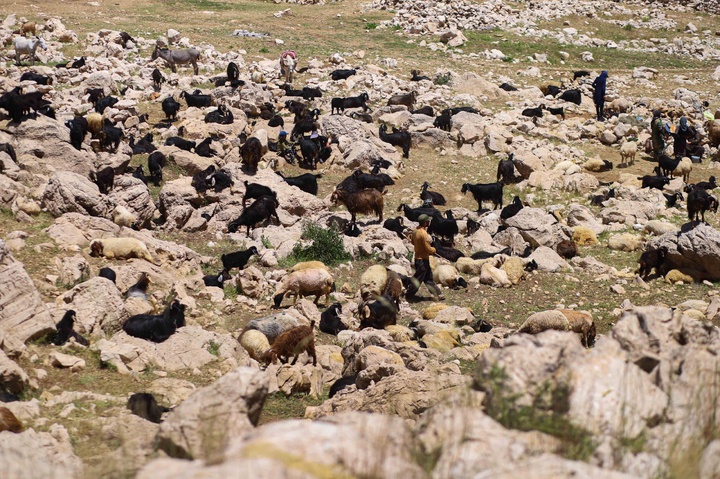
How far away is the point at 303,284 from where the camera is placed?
12.8 m

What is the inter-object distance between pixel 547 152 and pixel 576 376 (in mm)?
17661

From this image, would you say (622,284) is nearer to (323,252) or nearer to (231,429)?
(323,252)

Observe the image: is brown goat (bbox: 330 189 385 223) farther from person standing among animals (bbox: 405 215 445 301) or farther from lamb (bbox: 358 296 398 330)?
lamb (bbox: 358 296 398 330)

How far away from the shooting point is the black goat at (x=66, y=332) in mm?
9539

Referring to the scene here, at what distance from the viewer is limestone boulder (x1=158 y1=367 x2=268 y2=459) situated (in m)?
4.78

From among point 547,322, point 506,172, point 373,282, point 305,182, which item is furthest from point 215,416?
point 506,172

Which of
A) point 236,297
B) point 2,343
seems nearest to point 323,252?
point 236,297

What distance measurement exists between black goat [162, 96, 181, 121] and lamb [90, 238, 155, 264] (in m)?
9.11

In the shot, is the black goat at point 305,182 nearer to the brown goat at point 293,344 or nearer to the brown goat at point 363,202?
the brown goat at point 363,202

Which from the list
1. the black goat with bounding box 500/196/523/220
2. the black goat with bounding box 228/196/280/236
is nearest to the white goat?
the black goat with bounding box 228/196/280/236

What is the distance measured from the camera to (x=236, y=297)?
1283 centimetres

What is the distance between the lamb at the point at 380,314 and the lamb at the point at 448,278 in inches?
83.8

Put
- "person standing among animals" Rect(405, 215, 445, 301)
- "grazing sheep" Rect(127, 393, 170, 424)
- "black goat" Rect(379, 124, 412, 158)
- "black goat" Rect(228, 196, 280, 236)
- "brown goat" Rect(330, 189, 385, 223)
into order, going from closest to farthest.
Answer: "grazing sheep" Rect(127, 393, 170, 424) → "person standing among animals" Rect(405, 215, 445, 301) → "black goat" Rect(228, 196, 280, 236) → "brown goat" Rect(330, 189, 385, 223) → "black goat" Rect(379, 124, 412, 158)

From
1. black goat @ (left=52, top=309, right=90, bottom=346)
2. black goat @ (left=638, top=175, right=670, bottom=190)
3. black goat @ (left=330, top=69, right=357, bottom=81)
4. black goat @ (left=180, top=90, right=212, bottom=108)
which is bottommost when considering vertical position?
black goat @ (left=638, top=175, right=670, bottom=190)
